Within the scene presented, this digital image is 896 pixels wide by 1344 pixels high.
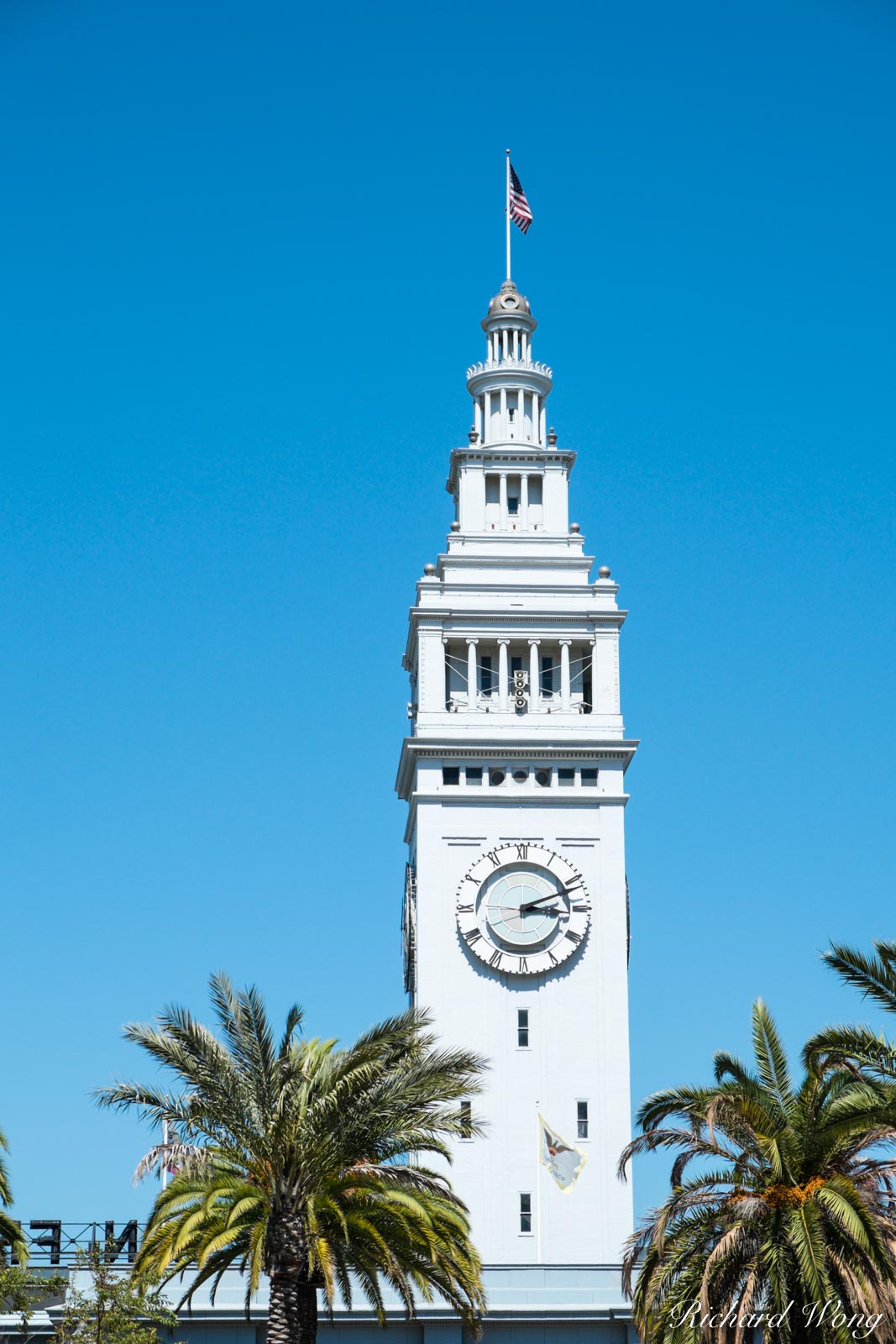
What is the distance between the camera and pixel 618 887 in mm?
91375

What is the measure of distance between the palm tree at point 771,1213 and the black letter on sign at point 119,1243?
2188cm

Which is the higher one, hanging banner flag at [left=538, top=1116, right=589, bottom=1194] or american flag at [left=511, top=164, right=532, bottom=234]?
american flag at [left=511, top=164, right=532, bottom=234]

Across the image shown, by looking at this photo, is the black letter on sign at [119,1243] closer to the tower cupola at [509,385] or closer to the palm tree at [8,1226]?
the palm tree at [8,1226]

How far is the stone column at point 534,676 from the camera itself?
94.5m

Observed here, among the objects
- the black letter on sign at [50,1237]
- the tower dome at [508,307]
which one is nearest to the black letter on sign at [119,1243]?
the black letter on sign at [50,1237]

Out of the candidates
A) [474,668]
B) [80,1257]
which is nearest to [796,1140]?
[80,1257]

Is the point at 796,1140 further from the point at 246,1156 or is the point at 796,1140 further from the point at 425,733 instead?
the point at 425,733

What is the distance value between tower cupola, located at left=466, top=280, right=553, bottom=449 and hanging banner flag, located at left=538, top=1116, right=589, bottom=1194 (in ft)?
104

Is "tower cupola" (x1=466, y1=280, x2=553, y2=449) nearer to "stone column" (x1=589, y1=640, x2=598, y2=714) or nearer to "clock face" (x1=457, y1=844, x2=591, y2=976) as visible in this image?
"stone column" (x1=589, y1=640, x2=598, y2=714)

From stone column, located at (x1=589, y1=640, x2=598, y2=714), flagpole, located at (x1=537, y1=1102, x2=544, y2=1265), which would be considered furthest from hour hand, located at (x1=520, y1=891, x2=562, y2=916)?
stone column, located at (x1=589, y1=640, x2=598, y2=714)

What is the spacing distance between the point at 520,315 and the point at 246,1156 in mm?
58317

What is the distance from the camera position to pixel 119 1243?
80.9 m

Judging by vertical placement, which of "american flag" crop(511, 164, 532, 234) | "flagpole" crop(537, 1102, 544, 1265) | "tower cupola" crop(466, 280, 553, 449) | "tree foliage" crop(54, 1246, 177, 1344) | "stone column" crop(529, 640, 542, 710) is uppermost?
"american flag" crop(511, 164, 532, 234)

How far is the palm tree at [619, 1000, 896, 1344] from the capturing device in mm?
49156
